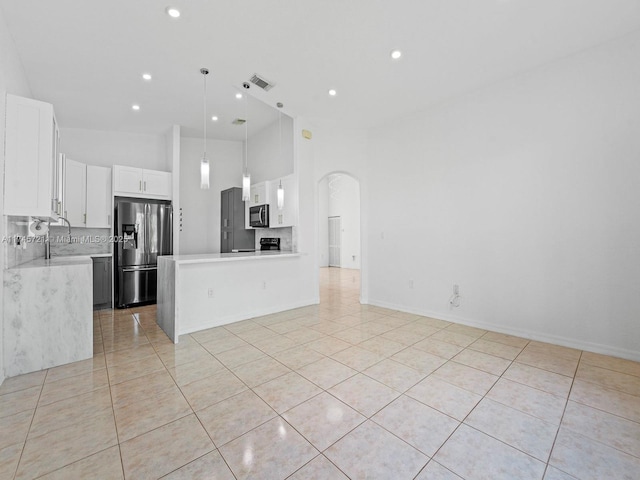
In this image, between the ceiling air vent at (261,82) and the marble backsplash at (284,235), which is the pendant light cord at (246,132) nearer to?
the ceiling air vent at (261,82)

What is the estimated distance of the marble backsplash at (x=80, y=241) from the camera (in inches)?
189

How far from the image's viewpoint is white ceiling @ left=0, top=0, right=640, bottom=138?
2545 mm

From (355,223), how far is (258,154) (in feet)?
16.2

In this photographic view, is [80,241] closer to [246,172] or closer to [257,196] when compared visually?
[257,196]

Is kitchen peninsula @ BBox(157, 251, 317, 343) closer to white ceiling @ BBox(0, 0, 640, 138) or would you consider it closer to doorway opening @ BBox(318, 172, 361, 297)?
white ceiling @ BBox(0, 0, 640, 138)

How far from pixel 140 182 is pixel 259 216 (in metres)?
2.20

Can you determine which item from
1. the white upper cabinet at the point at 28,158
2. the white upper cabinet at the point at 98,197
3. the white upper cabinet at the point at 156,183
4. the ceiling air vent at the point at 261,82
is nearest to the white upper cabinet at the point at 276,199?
the ceiling air vent at the point at 261,82

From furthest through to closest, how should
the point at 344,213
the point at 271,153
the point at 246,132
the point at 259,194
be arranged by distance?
the point at 344,213 < the point at 246,132 < the point at 271,153 < the point at 259,194

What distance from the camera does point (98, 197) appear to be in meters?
4.91

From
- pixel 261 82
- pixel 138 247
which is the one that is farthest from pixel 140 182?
pixel 261 82

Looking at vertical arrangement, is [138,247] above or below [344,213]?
below

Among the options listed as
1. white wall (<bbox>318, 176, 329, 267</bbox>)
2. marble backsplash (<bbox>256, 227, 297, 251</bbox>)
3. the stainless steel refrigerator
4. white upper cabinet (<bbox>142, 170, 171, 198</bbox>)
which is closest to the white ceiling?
white upper cabinet (<bbox>142, 170, 171, 198</bbox>)

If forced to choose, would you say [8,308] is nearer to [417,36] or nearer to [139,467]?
[139,467]

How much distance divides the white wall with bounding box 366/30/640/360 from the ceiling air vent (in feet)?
7.15
